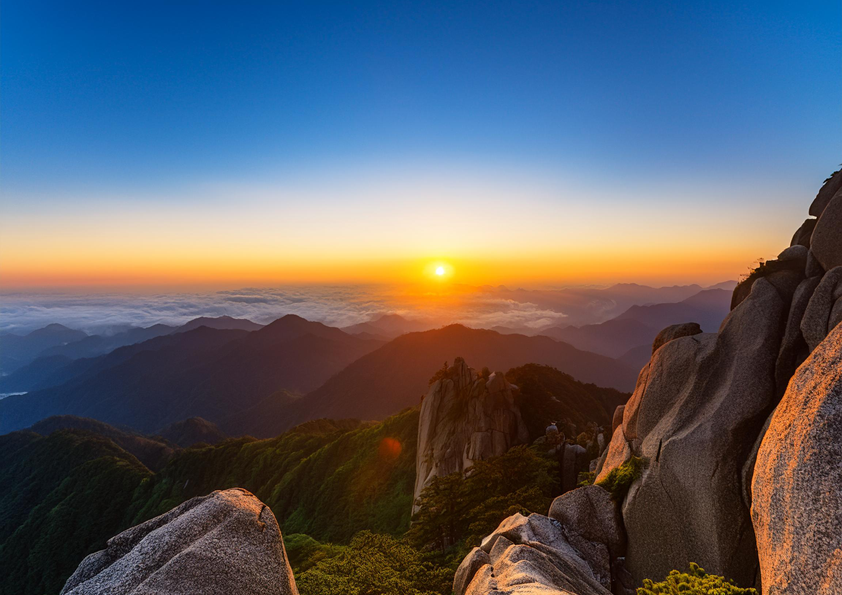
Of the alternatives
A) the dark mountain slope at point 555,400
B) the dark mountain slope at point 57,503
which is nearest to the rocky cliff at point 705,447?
the dark mountain slope at point 555,400

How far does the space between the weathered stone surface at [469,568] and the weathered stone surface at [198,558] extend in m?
11.8

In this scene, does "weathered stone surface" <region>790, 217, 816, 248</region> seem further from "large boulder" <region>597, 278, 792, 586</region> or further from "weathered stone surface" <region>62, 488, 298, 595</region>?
"weathered stone surface" <region>62, 488, 298, 595</region>

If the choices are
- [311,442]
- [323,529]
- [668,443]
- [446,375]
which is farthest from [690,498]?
[311,442]

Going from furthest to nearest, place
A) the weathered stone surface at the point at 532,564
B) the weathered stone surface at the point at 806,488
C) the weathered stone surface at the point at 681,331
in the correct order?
the weathered stone surface at the point at 681,331, the weathered stone surface at the point at 532,564, the weathered stone surface at the point at 806,488

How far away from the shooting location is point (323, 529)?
6938cm

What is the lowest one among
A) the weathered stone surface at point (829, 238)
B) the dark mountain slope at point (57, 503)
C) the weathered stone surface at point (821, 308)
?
the dark mountain slope at point (57, 503)

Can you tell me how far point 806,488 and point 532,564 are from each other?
11.3 metres

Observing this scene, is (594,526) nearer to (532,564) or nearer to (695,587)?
(532,564)

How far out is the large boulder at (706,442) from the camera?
18.6 metres

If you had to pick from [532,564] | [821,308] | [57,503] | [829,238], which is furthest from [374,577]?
[57,503]

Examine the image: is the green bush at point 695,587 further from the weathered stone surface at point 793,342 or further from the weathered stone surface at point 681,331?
the weathered stone surface at point 681,331

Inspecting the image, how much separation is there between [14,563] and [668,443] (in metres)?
165

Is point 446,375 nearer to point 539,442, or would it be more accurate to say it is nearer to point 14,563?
point 539,442

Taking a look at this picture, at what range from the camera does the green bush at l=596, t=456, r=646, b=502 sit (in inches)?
911
